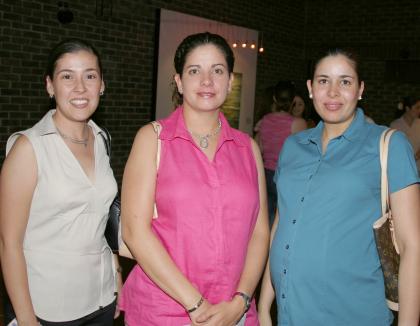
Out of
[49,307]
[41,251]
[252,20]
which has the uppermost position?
[252,20]

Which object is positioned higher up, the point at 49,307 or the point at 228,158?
the point at 228,158

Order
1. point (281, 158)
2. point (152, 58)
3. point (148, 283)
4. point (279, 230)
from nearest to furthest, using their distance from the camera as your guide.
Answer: point (148, 283), point (279, 230), point (281, 158), point (152, 58)

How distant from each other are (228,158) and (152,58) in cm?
504

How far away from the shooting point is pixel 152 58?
6.84 m

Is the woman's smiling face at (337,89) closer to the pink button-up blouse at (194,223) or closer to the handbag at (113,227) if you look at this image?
the pink button-up blouse at (194,223)

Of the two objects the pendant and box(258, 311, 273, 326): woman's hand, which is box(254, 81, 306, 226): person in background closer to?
box(258, 311, 273, 326): woman's hand

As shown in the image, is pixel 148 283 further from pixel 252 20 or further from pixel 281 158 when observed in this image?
pixel 252 20

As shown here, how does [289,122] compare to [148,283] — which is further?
[289,122]

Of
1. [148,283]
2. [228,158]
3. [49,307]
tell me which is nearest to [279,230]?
[228,158]

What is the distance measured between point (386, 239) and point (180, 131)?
95cm

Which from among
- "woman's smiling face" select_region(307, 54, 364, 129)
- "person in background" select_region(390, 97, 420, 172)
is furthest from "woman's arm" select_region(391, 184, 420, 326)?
"person in background" select_region(390, 97, 420, 172)

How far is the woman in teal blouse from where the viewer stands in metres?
1.87

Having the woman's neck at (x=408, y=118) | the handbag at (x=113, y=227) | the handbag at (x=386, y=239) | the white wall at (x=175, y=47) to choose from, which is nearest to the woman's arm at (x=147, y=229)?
the handbag at (x=113, y=227)

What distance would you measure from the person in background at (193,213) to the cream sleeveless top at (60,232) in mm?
169
